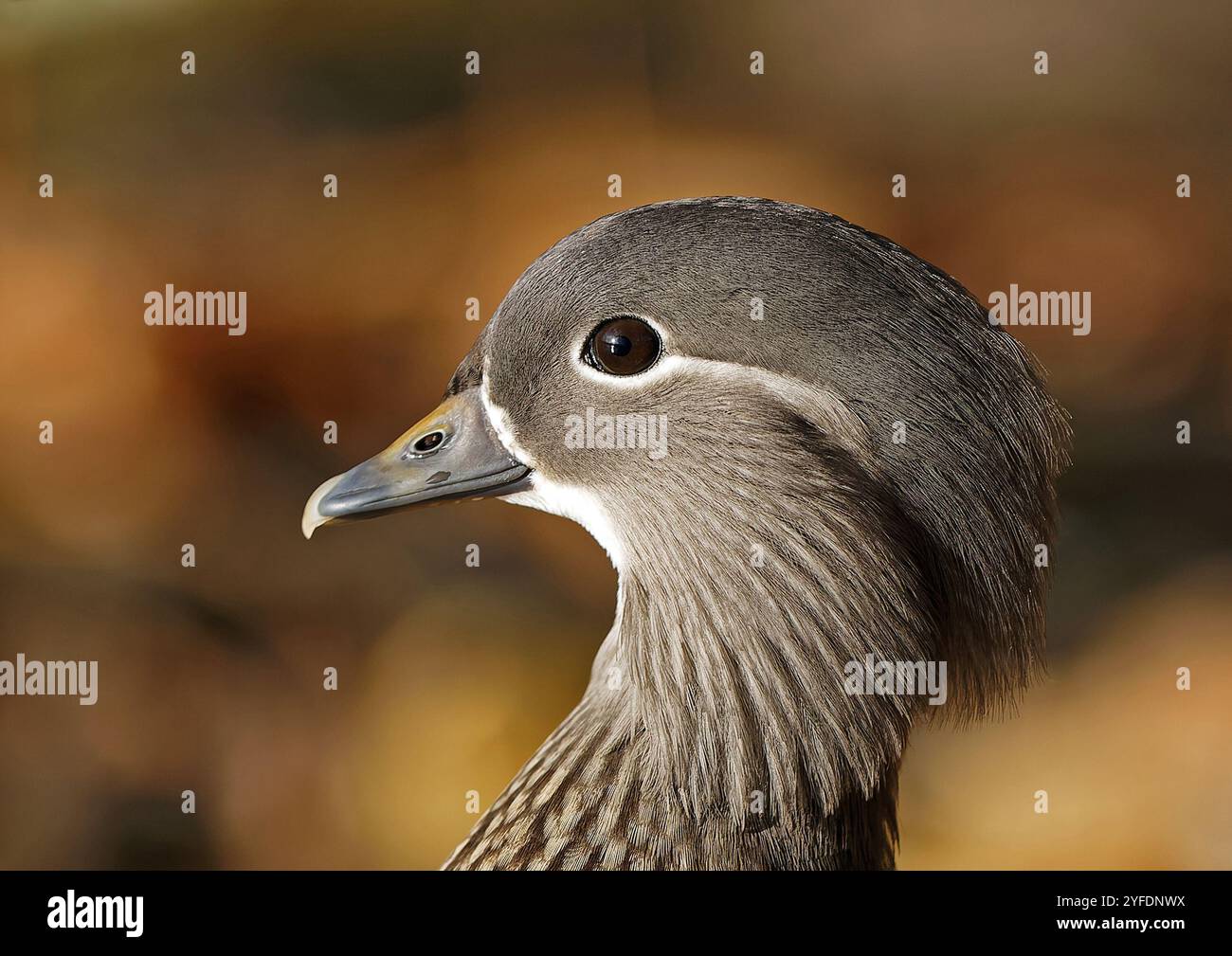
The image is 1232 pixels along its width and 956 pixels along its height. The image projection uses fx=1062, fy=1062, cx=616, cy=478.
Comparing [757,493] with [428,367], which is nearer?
[757,493]

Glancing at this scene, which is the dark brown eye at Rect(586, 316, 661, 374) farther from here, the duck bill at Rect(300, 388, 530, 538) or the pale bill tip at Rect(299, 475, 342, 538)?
the pale bill tip at Rect(299, 475, 342, 538)

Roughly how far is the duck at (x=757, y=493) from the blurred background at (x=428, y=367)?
869mm

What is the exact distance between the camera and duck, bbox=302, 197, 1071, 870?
2.30 ft

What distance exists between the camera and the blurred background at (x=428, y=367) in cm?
151

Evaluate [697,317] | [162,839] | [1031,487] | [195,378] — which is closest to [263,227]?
[195,378]

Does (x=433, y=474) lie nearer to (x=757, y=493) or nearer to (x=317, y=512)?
(x=317, y=512)

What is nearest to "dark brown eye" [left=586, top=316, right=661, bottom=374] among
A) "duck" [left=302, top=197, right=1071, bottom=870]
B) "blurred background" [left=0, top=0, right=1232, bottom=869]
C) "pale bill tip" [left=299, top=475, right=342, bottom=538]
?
"duck" [left=302, top=197, right=1071, bottom=870]

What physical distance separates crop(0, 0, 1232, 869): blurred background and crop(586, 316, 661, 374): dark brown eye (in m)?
0.90

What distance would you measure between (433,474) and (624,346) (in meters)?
0.19

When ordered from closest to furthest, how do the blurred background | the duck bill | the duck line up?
the duck, the duck bill, the blurred background

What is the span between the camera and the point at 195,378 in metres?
1.76

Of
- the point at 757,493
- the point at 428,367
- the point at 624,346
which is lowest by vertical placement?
the point at 757,493

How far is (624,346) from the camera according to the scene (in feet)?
2.45

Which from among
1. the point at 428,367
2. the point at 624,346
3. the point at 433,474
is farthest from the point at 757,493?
the point at 428,367
